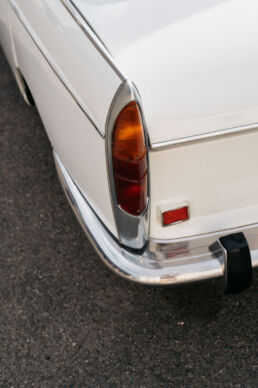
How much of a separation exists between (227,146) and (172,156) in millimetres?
185

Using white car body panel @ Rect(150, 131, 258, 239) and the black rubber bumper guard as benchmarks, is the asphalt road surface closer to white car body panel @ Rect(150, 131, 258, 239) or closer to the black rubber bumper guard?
the black rubber bumper guard

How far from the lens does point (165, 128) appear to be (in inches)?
62.4

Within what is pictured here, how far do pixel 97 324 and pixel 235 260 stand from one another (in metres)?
0.87

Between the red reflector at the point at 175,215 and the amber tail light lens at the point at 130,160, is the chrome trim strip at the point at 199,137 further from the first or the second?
the red reflector at the point at 175,215

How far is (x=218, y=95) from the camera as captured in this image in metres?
1.60

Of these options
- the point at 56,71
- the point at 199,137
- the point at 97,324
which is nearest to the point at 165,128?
the point at 199,137

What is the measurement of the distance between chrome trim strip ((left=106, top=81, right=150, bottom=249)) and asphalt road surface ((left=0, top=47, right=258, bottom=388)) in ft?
2.01

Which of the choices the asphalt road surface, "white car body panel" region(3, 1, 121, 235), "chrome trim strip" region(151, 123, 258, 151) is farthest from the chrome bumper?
the asphalt road surface

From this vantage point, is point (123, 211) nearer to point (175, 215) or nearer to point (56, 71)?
point (175, 215)

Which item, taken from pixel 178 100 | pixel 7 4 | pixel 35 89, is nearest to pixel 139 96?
pixel 178 100

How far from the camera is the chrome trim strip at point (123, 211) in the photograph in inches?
59.5

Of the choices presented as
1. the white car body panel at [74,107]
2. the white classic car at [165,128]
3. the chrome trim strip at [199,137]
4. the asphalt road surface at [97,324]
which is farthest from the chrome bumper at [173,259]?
the asphalt road surface at [97,324]

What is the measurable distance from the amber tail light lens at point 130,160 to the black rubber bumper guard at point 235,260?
317mm

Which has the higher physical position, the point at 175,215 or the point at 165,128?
the point at 165,128
